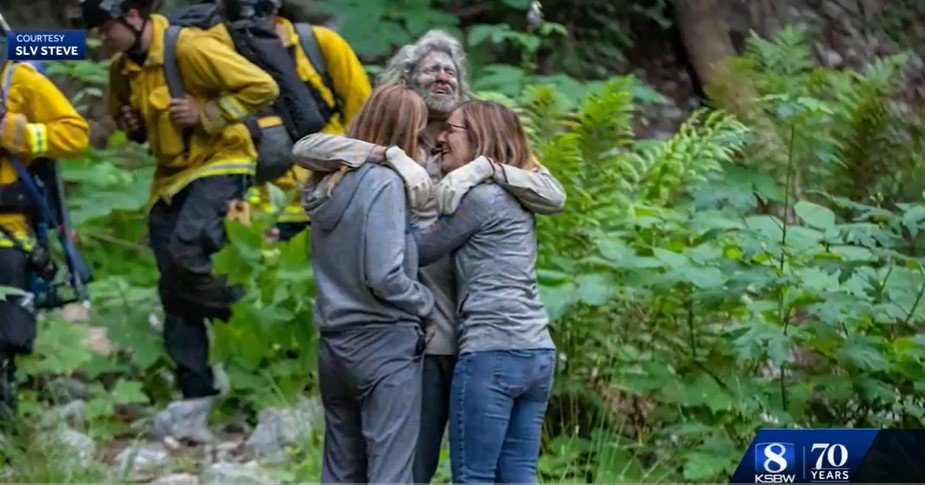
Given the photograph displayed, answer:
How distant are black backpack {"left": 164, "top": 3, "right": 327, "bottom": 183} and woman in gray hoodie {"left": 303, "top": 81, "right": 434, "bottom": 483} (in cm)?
198

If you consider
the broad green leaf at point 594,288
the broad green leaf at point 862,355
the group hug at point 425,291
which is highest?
the group hug at point 425,291

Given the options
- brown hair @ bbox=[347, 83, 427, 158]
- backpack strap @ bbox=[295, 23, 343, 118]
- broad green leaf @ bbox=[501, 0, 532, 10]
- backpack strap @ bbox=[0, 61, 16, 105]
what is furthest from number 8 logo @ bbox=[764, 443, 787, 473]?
broad green leaf @ bbox=[501, 0, 532, 10]

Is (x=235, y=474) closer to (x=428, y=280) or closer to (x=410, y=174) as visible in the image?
(x=428, y=280)

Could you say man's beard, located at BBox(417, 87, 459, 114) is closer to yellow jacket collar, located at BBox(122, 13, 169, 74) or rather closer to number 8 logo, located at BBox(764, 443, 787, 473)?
yellow jacket collar, located at BBox(122, 13, 169, 74)

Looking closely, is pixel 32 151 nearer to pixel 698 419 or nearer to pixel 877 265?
pixel 698 419

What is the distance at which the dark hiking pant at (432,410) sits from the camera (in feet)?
15.1

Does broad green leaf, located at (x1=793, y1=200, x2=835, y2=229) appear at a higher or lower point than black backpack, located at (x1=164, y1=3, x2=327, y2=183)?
lower

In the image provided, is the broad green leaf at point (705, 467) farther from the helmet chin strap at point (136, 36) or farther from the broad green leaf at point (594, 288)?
the helmet chin strap at point (136, 36)

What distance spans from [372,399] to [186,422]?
7.08ft

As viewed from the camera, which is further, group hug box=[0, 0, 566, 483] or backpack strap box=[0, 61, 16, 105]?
backpack strap box=[0, 61, 16, 105]

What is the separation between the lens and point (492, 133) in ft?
15.0

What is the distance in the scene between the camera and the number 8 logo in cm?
532

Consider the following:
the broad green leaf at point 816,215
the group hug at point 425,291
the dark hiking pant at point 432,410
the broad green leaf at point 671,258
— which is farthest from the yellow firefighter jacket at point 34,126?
the broad green leaf at point 816,215

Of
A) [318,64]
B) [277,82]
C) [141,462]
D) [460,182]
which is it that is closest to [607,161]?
[318,64]
